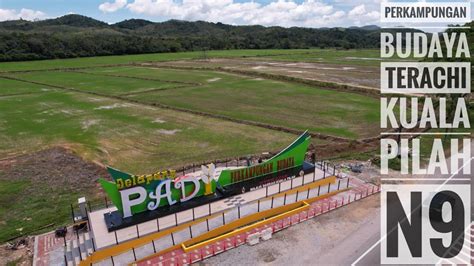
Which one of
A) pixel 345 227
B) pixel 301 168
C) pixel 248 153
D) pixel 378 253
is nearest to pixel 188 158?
pixel 248 153

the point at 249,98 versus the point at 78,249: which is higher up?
the point at 249,98

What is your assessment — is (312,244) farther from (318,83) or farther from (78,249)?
(318,83)

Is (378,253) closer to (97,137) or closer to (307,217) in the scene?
(307,217)

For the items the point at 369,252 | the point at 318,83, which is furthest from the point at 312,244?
the point at 318,83

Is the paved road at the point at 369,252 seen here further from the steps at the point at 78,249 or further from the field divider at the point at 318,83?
the field divider at the point at 318,83

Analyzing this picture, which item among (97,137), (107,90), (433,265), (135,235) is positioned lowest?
(433,265)

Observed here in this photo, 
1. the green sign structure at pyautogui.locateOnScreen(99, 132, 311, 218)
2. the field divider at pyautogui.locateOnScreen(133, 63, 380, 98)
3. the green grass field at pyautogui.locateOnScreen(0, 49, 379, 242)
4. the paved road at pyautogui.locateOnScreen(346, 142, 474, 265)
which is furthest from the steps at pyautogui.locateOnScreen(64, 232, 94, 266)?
the field divider at pyautogui.locateOnScreen(133, 63, 380, 98)
